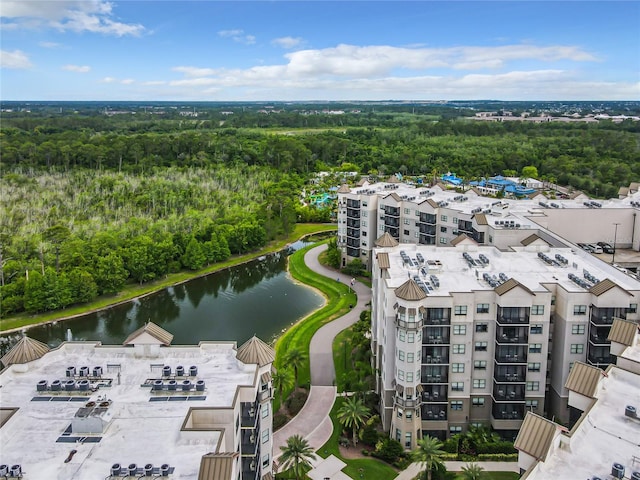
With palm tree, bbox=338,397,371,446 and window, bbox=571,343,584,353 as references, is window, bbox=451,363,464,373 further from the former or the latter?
window, bbox=571,343,584,353

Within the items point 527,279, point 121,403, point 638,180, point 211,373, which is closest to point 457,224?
point 527,279

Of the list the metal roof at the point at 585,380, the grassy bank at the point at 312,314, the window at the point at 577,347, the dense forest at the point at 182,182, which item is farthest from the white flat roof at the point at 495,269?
the dense forest at the point at 182,182

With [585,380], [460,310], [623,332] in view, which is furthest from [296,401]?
[623,332]

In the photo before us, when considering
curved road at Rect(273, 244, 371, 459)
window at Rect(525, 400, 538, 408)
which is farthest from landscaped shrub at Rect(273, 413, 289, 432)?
window at Rect(525, 400, 538, 408)

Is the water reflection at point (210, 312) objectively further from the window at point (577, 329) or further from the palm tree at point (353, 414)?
the window at point (577, 329)

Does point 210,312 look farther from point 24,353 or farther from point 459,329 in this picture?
point 459,329

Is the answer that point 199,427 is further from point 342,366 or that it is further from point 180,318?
point 180,318
